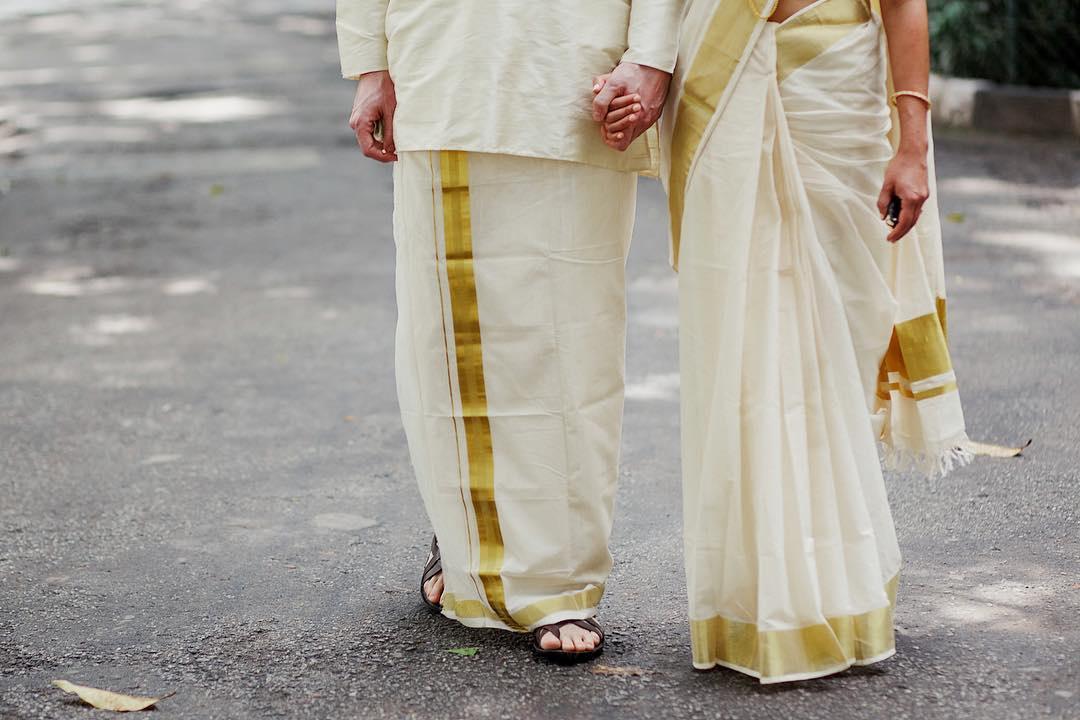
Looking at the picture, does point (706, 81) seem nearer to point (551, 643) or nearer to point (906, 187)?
point (906, 187)

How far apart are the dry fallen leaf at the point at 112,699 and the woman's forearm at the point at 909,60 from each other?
1718mm

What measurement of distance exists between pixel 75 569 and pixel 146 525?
31 cm

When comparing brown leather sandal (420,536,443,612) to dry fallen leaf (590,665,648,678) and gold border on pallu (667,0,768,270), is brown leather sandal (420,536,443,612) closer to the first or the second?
dry fallen leaf (590,665,648,678)

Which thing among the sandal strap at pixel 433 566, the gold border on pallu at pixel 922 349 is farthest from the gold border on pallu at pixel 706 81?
the sandal strap at pixel 433 566

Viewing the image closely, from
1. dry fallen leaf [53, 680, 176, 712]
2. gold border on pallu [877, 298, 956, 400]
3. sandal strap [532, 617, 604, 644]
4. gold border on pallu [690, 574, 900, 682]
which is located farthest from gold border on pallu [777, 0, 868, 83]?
dry fallen leaf [53, 680, 176, 712]

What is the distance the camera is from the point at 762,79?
2598 millimetres

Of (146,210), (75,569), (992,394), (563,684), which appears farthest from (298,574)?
(146,210)

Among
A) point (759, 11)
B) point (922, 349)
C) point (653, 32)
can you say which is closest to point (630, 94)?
point (653, 32)

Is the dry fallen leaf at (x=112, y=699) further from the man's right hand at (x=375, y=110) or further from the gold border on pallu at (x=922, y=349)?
the gold border on pallu at (x=922, y=349)

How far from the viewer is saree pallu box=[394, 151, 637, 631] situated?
2.81 metres

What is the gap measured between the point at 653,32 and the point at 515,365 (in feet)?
2.22

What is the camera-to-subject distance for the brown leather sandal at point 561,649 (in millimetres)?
2889

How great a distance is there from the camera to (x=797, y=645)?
8.82 feet

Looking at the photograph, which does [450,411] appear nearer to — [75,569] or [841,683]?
→ [841,683]
